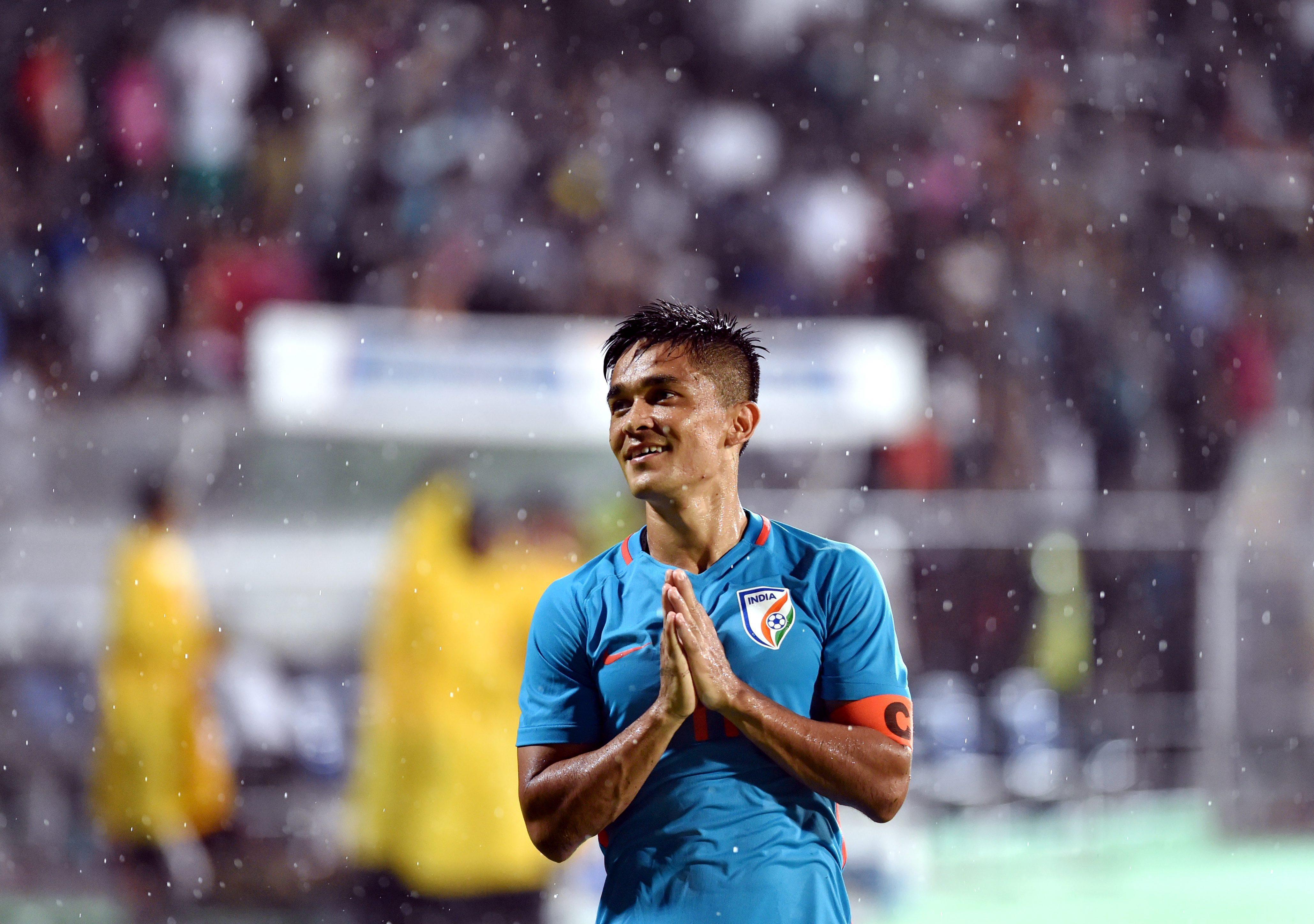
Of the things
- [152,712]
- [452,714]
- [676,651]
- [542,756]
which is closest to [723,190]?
[152,712]

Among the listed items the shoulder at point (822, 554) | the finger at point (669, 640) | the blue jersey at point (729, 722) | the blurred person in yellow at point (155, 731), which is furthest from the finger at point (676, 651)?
the blurred person in yellow at point (155, 731)

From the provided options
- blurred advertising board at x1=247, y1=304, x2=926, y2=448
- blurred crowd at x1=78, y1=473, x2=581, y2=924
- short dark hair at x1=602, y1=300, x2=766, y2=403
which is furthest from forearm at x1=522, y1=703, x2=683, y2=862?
blurred advertising board at x1=247, y1=304, x2=926, y2=448

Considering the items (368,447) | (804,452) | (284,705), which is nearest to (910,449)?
(804,452)

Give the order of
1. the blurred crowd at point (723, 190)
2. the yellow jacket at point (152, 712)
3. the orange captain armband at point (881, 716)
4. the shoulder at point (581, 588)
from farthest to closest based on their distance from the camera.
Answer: the blurred crowd at point (723, 190) < the yellow jacket at point (152, 712) < the shoulder at point (581, 588) < the orange captain armband at point (881, 716)

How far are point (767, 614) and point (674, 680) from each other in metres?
0.17

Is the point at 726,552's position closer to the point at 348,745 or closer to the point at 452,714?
the point at 452,714

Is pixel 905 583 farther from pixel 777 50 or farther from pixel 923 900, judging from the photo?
pixel 777 50

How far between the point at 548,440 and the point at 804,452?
134 cm

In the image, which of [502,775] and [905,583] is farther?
[905,583]

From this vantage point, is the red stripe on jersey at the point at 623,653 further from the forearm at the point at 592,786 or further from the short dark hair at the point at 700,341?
the short dark hair at the point at 700,341

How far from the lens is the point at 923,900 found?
532 centimetres

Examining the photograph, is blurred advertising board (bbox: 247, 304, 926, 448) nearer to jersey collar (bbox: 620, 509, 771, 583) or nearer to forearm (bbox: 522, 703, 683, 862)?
jersey collar (bbox: 620, 509, 771, 583)

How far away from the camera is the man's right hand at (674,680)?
1280 millimetres

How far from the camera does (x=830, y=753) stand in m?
1.33
